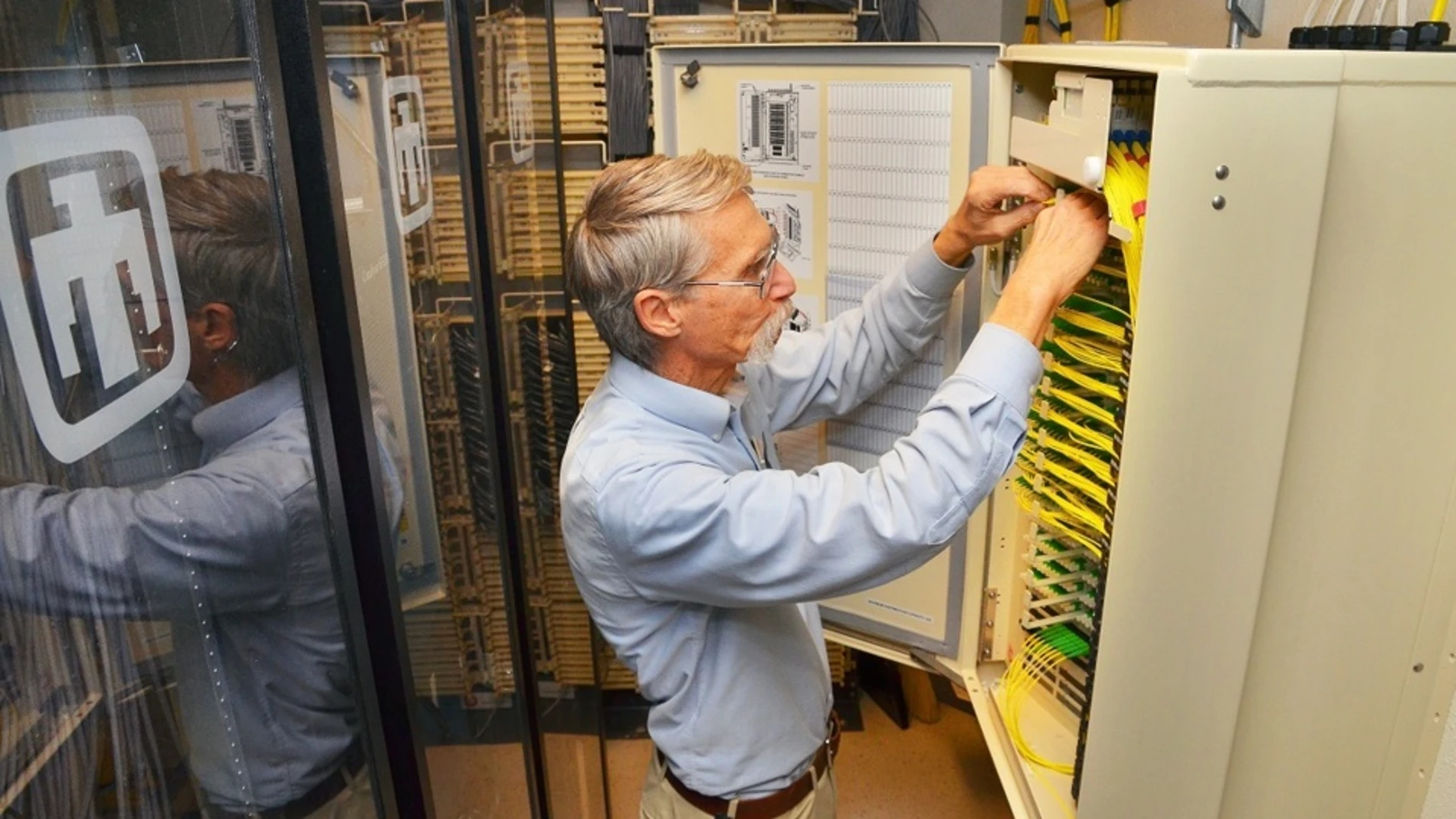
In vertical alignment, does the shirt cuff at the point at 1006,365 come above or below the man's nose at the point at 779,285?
below

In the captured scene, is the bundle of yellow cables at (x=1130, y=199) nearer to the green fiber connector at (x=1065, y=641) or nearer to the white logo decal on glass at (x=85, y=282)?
the green fiber connector at (x=1065, y=641)

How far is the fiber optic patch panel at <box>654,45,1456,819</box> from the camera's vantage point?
932 millimetres

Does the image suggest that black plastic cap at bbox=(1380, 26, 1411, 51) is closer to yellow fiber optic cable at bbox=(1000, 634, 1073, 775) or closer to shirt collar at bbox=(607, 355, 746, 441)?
shirt collar at bbox=(607, 355, 746, 441)

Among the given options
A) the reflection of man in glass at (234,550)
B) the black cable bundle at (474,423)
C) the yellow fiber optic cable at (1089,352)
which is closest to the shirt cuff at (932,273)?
the yellow fiber optic cable at (1089,352)

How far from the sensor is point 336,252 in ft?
2.64

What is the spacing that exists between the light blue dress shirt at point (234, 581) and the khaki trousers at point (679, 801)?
0.71 meters

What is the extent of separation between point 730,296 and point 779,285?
0.32ft

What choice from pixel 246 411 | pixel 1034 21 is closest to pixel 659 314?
pixel 246 411

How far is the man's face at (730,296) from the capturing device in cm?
129

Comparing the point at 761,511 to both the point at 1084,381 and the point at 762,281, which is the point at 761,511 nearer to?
the point at 762,281

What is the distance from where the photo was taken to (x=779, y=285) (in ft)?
4.51

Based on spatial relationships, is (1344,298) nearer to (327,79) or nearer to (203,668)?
(327,79)

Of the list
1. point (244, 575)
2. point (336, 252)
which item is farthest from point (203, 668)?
point (336, 252)

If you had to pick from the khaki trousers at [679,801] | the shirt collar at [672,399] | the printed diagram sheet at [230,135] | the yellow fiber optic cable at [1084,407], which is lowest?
the khaki trousers at [679,801]
